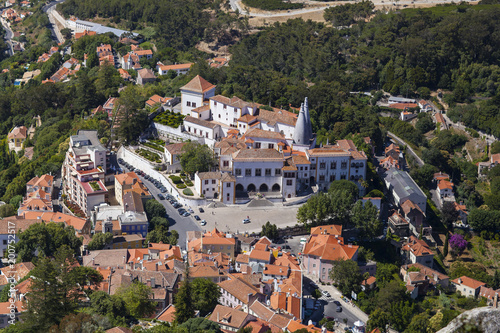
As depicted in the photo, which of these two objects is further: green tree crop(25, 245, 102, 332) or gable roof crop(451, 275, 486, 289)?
gable roof crop(451, 275, 486, 289)

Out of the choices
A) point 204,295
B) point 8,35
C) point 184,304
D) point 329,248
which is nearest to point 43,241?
point 204,295

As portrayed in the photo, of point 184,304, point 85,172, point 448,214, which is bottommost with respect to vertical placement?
point 448,214

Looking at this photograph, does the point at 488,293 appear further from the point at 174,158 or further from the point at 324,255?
the point at 174,158

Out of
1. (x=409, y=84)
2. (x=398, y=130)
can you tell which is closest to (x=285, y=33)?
(x=409, y=84)

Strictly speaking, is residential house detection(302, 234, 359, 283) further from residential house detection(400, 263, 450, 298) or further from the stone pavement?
the stone pavement

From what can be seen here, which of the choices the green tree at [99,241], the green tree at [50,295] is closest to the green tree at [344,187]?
the green tree at [99,241]

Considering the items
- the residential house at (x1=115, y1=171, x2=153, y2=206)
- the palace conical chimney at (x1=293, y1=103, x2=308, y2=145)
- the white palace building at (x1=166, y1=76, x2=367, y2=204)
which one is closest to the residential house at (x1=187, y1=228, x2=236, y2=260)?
the white palace building at (x1=166, y1=76, x2=367, y2=204)
